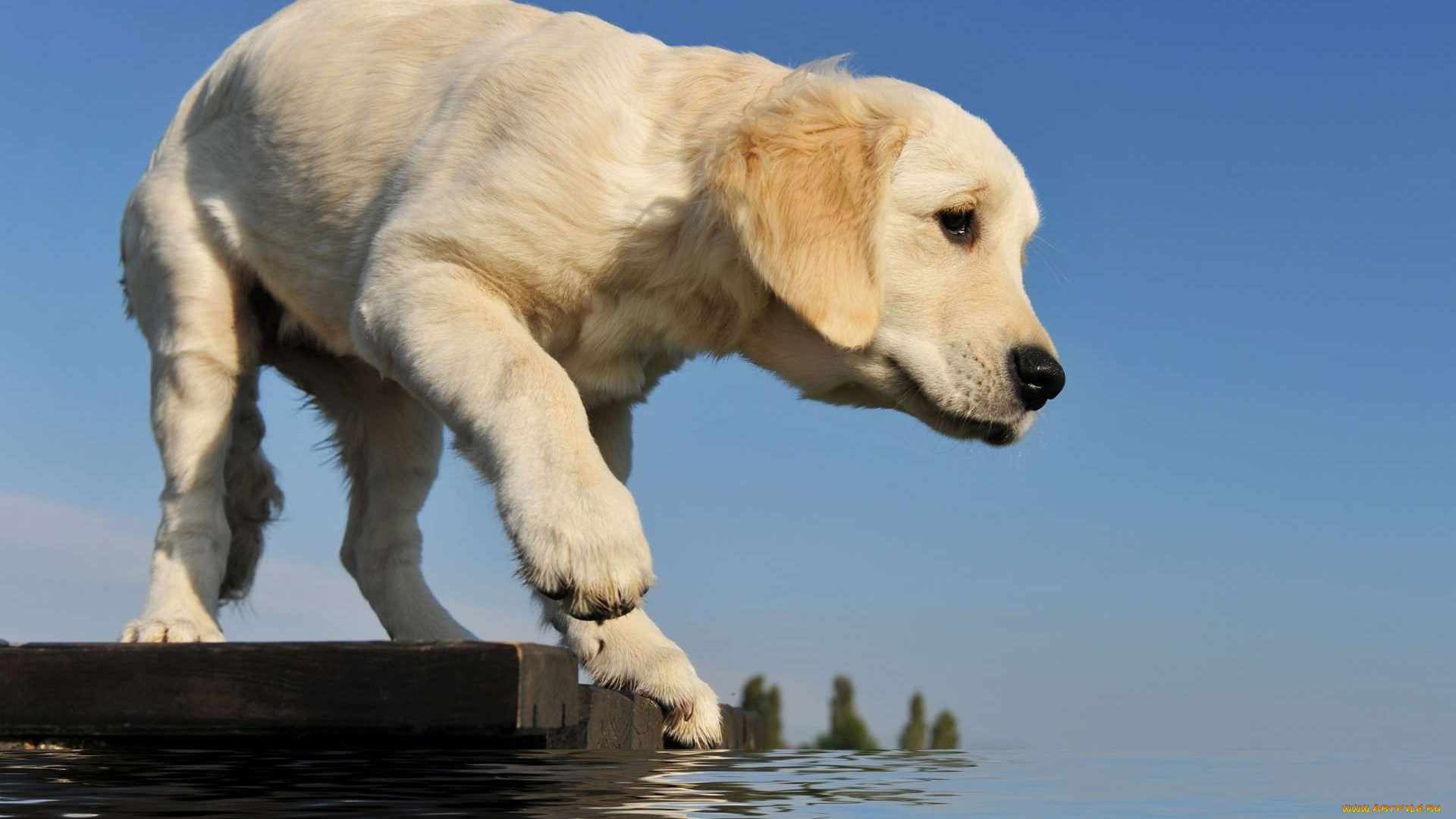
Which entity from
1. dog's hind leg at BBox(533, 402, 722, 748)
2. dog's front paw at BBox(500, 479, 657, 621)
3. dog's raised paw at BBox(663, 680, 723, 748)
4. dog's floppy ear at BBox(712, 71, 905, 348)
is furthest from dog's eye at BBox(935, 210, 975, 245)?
dog's raised paw at BBox(663, 680, 723, 748)

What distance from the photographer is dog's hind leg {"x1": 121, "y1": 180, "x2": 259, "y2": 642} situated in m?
5.27

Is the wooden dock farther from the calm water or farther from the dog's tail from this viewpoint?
the dog's tail

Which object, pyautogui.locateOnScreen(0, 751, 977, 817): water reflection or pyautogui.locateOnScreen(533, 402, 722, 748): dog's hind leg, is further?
pyautogui.locateOnScreen(533, 402, 722, 748): dog's hind leg

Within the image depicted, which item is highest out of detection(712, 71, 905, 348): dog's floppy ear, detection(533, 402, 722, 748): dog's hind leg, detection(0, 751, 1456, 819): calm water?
detection(712, 71, 905, 348): dog's floppy ear

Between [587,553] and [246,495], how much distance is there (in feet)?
10.6

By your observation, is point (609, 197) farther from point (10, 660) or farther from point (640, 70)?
point (10, 660)

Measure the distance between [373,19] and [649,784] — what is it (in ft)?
10.8

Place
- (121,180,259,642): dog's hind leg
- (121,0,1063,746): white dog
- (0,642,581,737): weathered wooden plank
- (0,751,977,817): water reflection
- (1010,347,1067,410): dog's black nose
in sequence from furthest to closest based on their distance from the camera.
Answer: (121,180,259,642): dog's hind leg → (1010,347,1067,410): dog's black nose → (121,0,1063,746): white dog → (0,642,581,737): weathered wooden plank → (0,751,977,817): water reflection

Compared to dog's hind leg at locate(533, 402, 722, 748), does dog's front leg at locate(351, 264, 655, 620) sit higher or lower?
higher

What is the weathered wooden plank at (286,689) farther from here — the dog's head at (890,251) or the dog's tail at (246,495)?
the dog's tail at (246,495)

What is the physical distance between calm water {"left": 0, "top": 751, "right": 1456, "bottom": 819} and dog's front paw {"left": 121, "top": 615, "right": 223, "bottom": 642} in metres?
1.17

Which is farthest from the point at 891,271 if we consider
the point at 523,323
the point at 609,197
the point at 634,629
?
the point at 634,629

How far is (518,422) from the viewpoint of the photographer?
3637mm

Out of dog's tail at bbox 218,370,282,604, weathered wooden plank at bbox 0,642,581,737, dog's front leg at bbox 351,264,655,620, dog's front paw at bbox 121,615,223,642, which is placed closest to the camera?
weathered wooden plank at bbox 0,642,581,737
